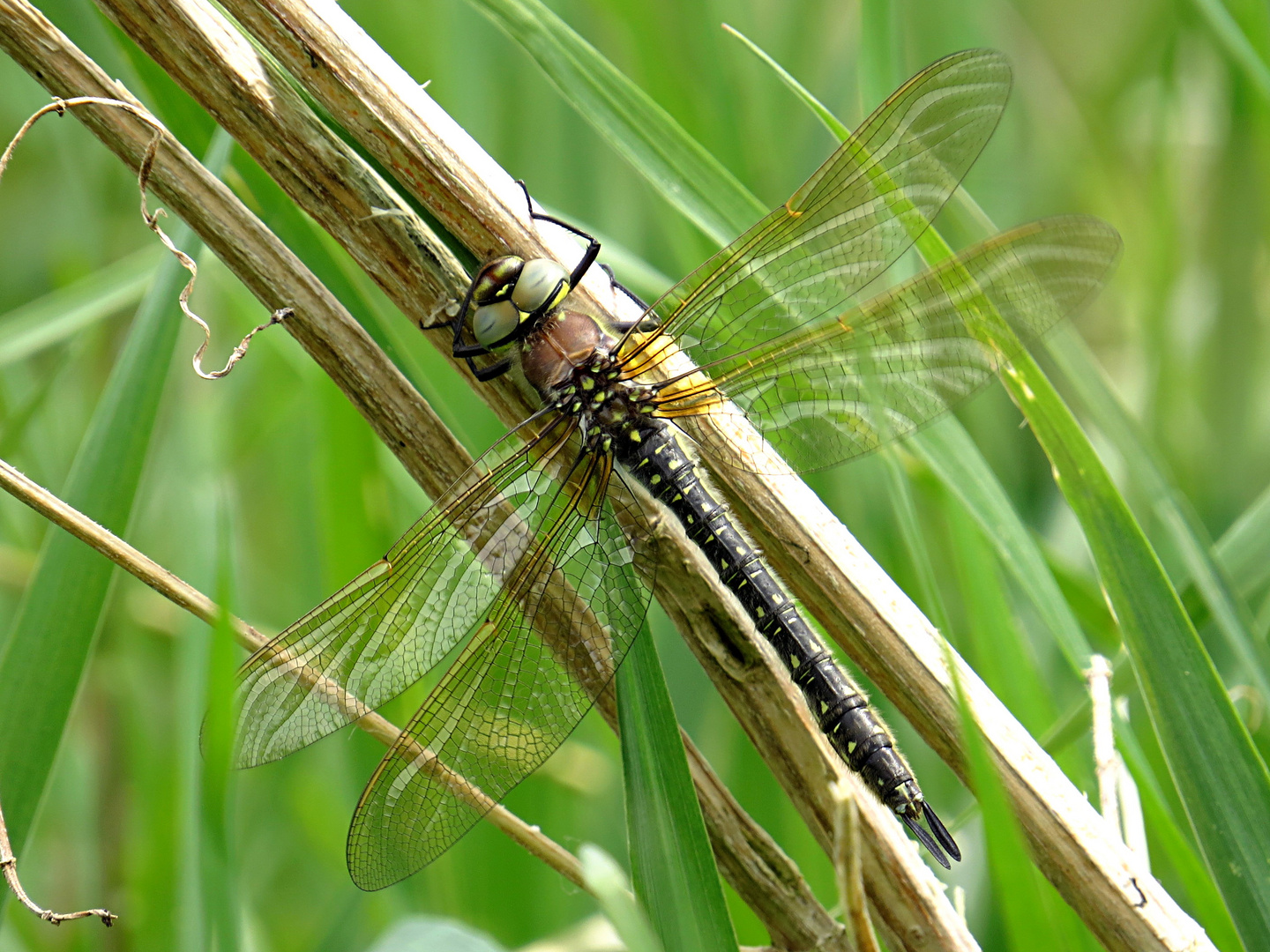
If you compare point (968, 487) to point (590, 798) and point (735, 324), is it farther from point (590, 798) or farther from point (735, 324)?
point (590, 798)

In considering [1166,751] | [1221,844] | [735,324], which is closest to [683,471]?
[735,324]

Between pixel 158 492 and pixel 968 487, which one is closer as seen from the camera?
pixel 968 487

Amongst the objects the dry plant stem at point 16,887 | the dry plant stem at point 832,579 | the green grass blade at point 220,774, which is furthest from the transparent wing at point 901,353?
the dry plant stem at point 16,887

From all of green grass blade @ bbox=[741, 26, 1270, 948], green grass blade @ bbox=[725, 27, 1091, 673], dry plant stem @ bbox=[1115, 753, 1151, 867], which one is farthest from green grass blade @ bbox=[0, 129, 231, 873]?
dry plant stem @ bbox=[1115, 753, 1151, 867]

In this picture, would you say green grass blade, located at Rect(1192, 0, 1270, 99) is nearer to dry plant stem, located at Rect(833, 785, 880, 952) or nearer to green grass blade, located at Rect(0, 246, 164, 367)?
dry plant stem, located at Rect(833, 785, 880, 952)

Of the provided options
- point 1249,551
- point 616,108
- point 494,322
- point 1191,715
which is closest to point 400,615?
point 494,322

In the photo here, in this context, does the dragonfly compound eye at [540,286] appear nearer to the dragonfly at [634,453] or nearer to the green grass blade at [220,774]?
the dragonfly at [634,453]
